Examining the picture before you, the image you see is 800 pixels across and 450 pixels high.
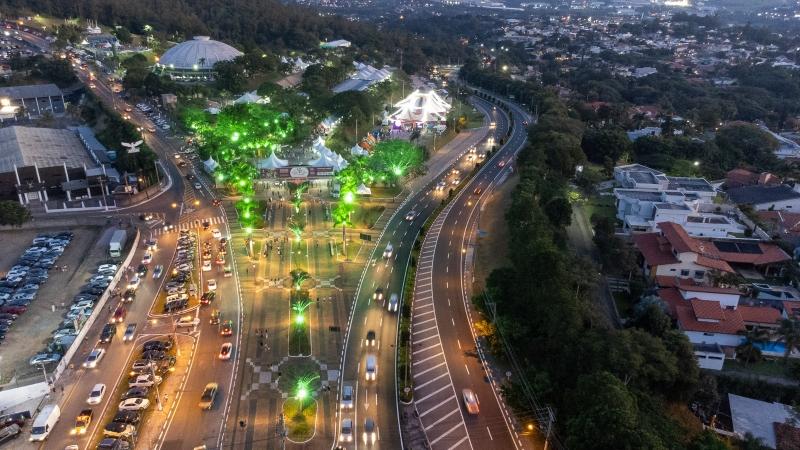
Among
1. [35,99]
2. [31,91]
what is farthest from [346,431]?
[31,91]

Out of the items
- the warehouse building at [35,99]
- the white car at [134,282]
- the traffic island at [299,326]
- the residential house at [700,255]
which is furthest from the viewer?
the warehouse building at [35,99]

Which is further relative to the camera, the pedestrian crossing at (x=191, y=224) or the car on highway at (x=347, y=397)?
the pedestrian crossing at (x=191, y=224)

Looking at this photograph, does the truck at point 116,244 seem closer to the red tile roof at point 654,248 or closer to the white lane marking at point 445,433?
the white lane marking at point 445,433

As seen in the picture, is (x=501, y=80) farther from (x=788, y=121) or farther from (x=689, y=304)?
(x=689, y=304)

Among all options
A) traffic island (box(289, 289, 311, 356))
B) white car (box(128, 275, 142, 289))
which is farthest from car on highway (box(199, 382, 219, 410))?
white car (box(128, 275, 142, 289))

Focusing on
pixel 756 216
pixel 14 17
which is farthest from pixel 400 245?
pixel 14 17

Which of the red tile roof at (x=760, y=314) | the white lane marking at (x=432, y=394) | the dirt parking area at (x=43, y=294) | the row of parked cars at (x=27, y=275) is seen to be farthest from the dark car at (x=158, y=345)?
the red tile roof at (x=760, y=314)

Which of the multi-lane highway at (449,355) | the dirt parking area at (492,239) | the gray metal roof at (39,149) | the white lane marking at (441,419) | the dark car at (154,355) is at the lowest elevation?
the dirt parking area at (492,239)
